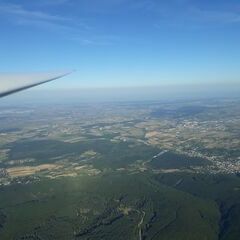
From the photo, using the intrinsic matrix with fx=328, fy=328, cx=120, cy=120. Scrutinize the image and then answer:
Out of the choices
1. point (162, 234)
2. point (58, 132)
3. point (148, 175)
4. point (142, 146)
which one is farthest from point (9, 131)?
point (162, 234)

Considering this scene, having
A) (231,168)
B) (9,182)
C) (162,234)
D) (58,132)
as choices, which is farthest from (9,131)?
(162,234)

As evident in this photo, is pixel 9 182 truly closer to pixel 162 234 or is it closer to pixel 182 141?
pixel 162 234

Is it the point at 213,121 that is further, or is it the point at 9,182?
the point at 213,121

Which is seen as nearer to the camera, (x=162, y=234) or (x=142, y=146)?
(x=162, y=234)

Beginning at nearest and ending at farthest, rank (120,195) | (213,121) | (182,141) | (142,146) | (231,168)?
1. (120,195)
2. (231,168)
3. (142,146)
4. (182,141)
5. (213,121)

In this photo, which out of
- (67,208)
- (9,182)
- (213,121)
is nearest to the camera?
(67,208)

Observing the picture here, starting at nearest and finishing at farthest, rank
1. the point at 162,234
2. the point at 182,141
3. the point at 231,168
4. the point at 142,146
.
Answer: the point at 162,234, the point at 231,168, the point at 142,146, the point at 182,141

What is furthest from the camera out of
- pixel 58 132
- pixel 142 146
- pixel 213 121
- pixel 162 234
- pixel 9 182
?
pixel 213 121

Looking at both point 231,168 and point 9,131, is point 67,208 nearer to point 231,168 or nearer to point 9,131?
point 231,168
